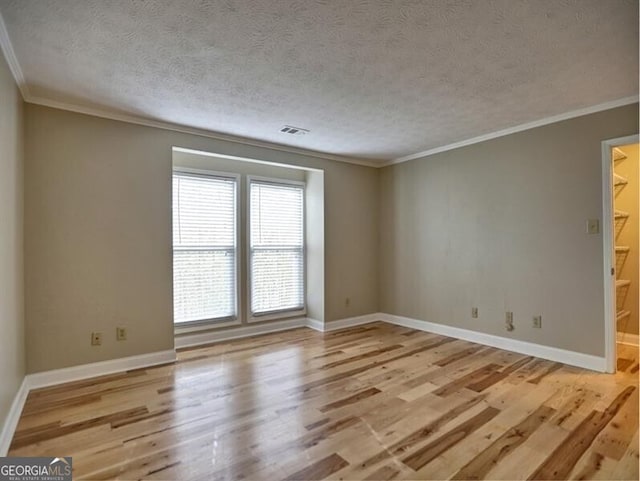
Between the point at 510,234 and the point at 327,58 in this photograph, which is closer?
the point at 327,58

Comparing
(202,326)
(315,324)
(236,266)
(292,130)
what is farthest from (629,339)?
(202,326)

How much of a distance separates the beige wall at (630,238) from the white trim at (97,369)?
5125mm

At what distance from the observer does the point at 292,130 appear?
3699mm

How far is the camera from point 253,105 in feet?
9.91

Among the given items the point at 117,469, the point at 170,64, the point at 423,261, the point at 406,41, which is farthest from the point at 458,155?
the point at 117,469

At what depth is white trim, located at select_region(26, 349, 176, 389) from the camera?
2.89 m

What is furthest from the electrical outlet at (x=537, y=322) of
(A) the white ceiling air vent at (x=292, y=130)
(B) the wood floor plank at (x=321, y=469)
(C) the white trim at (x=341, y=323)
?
(A) the white ceiling air vent at (x=292, y=130)

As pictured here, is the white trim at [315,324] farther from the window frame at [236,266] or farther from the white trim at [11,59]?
the white trim at [11,59]

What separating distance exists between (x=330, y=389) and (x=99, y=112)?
3189 mm

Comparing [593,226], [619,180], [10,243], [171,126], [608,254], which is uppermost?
[171,126]

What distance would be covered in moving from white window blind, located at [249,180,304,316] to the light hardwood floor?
1252mm

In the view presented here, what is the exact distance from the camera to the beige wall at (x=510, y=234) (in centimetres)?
322
